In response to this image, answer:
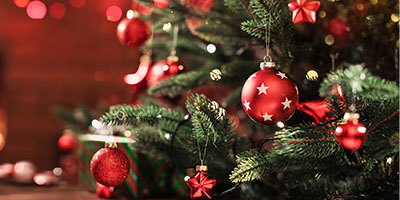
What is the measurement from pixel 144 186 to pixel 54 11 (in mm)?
1484

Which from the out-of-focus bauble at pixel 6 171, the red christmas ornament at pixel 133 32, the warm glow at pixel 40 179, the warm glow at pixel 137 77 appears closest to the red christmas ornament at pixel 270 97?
Answer: the red christmas ornament at pixel 133 32

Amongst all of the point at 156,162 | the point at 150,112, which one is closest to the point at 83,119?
the point at 156,162

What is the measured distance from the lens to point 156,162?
2.88ft

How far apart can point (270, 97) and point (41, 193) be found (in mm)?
656

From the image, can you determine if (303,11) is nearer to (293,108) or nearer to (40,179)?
(293,108)

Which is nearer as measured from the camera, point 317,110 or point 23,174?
point 317,110

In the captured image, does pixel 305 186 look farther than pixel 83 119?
No

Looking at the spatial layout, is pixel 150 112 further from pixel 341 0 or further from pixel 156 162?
pixel 341 0

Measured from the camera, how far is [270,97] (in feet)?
1.96

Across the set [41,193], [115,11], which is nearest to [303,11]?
[41,193]

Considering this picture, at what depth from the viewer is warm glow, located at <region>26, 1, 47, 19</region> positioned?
2082mm

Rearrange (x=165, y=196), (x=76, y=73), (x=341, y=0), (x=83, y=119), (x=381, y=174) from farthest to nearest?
(x=76, y=73), (x=83, y=119), (x=165, y=196), (x=341, y=0), (x=381, y=174)

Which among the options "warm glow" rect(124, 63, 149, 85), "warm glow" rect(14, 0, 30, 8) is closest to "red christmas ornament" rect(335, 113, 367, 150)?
"warm glow" rect(124, 63, 149, 85)

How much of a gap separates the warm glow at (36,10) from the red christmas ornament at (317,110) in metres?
1.73
